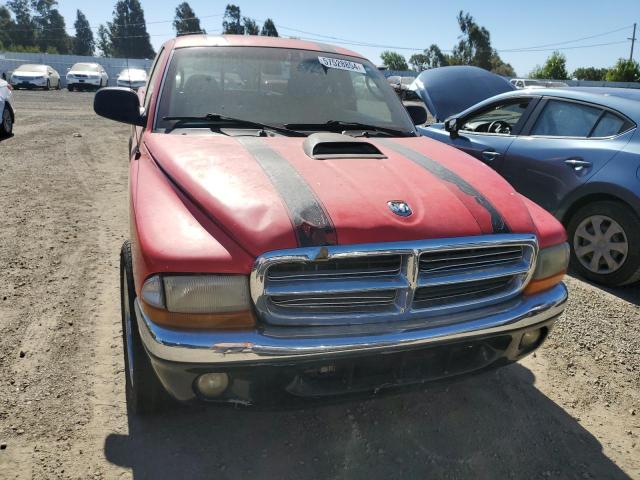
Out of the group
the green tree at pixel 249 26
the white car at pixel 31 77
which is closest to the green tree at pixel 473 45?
the green tree at pixel 249 26

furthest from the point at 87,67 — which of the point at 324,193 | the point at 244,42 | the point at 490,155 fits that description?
the point at 324,193

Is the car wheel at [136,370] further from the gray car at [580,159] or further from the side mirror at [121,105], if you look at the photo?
the gray car at [580,159]

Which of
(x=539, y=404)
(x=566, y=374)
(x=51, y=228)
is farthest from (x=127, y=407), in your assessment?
(x=51, y=228)

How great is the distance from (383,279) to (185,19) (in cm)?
9808

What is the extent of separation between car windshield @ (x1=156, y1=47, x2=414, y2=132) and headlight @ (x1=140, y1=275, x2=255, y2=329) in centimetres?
146

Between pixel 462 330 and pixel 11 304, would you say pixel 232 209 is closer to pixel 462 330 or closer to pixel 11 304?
pixel 462 330

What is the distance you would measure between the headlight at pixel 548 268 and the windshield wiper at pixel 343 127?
141 centimetres

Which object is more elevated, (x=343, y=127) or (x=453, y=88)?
(x=453, y=88)

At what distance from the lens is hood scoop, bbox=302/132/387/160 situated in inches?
107

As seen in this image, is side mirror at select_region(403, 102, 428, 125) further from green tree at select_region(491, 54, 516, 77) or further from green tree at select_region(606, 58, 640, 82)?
green tree at select_region(491, 54, 516, 77)

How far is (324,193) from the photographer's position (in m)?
2.22

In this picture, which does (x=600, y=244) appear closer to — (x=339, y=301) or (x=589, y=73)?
(x=339, y=301)

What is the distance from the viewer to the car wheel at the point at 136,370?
236cm

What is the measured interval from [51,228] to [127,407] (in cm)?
323
